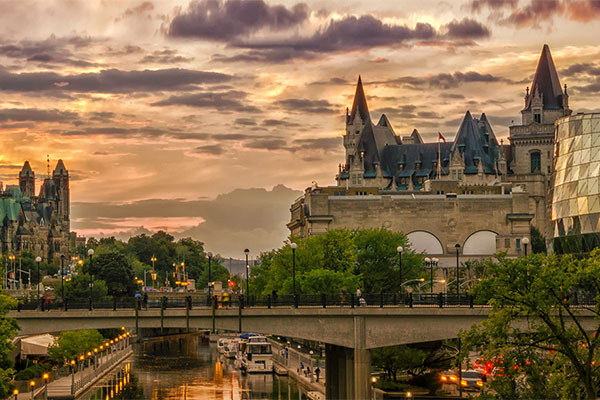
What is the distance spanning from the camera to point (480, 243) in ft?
610

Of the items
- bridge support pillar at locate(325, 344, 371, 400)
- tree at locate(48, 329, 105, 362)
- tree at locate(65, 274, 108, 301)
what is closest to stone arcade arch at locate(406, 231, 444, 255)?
tree at locate(65, 274, 108, 301)

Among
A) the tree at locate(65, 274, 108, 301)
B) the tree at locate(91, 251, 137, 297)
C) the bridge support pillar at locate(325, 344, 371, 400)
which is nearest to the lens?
the bridge support pillar at locate(325, 344, 371, 400)

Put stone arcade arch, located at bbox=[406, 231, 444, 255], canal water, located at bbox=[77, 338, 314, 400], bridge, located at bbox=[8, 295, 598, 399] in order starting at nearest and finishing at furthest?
bridge, located at bbox=[8, 295, 598, 399] → canal water, located at bbox=[77, 338, 314, 400] → stone arcade arch, located at bbox=[406, 231, 444, 255]

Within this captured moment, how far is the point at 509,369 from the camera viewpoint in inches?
2260

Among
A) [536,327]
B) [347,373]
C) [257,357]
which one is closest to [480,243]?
[257,357]

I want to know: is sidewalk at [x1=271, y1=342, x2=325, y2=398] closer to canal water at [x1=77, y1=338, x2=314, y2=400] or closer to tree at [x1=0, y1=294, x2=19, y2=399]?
canal water at [x1=77, y1=338, x2=314, y2=400]

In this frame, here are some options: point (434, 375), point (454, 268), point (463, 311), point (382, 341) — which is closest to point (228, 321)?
point (382, 341)

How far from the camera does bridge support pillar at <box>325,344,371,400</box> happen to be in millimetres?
76500

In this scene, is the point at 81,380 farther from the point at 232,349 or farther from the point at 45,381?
the point at 232,349

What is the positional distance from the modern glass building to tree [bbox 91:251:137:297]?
7525cm

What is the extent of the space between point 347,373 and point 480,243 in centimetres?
Answer: 10971

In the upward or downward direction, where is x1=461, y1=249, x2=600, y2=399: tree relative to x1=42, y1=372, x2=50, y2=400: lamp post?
upward

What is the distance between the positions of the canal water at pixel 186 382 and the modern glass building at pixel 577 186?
30941 millimetres

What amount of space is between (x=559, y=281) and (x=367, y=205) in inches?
5052
